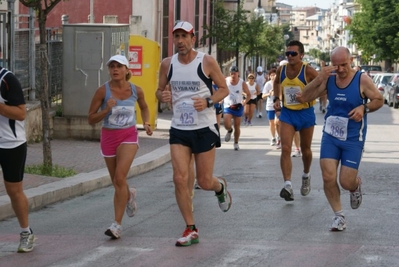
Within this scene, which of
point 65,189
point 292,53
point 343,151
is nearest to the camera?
point 343,151

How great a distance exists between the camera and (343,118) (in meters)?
9.78

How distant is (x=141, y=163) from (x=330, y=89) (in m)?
7.20

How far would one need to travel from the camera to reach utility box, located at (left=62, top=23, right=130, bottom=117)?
20.9m

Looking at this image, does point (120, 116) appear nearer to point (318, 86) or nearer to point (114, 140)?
point (114, 140)

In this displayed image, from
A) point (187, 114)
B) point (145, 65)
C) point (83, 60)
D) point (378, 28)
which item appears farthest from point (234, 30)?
point (187, 114)

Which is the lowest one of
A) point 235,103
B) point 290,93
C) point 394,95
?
point 394,95

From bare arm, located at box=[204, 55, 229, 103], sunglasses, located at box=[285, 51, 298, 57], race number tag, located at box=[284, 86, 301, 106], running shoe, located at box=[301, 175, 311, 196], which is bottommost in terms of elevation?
running shoe, located at box=[301, 175, 311, 196]

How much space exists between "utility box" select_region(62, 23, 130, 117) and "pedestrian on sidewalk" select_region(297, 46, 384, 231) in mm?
11542

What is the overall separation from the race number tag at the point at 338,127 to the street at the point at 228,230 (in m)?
0.96

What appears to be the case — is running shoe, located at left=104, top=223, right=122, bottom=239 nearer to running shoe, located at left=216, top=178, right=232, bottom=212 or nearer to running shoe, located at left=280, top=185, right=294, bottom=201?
running shoe, located at left=216, top=178, right=232, bottom=212

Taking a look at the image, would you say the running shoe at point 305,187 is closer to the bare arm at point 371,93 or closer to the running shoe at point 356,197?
the running shoe at point 356,197

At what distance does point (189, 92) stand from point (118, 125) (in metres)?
0.91

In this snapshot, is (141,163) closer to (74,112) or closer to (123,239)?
(74,112)

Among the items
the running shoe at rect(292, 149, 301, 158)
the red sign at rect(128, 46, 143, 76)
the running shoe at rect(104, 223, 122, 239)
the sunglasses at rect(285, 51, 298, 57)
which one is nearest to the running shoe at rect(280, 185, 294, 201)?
the sunglasses at rect(285, 51, 298, 57)
